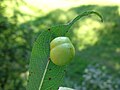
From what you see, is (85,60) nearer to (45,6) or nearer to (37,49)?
(45,6)

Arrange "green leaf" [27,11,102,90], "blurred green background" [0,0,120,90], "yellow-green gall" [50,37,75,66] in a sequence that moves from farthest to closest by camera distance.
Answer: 1. "blurred green background" [0,0,120,90]
2. "green leaf" [27,11,102,90]
3. "yellow-green gall" [50,37,75,66]

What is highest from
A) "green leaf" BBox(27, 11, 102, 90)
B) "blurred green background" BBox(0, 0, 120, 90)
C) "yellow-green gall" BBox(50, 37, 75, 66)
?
"blurred green background" BBox(0, 0, 120, 90)

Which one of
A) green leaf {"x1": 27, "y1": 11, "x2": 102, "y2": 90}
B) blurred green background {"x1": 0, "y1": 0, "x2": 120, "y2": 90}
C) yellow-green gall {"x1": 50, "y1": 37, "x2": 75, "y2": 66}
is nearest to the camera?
yellow-green gall {"x1": 50, "y1": 37, "x2": 75, "y2": 66}

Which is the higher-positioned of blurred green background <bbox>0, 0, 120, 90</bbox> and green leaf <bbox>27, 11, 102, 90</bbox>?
blurred green background <bbox>0, 0, 120, 90</bbox>

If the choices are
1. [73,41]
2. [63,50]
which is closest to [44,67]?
[63,50]

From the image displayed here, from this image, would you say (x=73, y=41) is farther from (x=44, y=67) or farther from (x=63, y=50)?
(x=63, y=50)

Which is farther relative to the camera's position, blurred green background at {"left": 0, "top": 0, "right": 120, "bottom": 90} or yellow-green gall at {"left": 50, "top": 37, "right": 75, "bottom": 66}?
blurred green background at {"left": 0, "top": 0, "right": 120, "bottom": 90}
